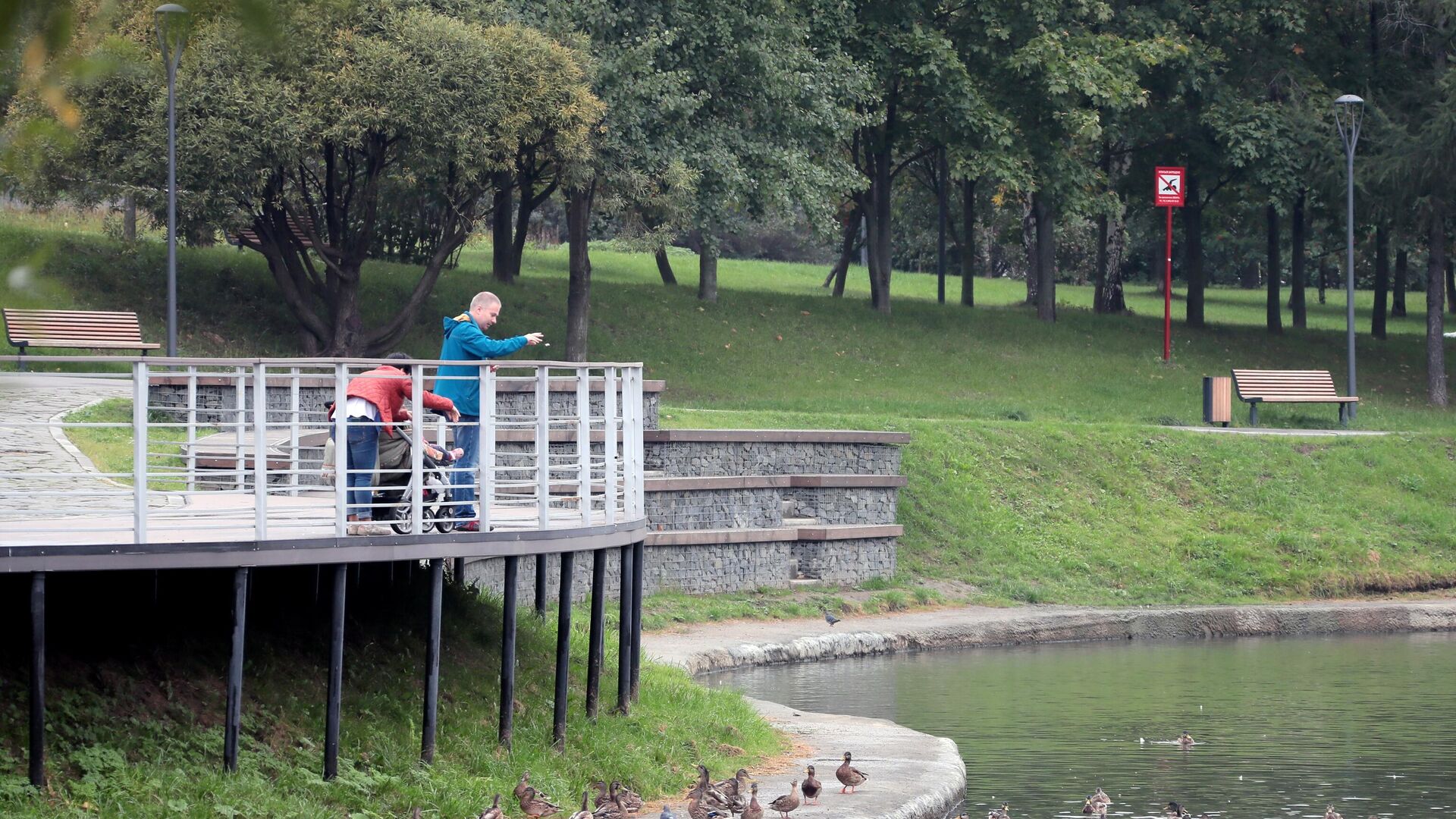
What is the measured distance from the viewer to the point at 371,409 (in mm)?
11906

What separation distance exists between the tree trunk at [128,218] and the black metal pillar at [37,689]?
71.6ft

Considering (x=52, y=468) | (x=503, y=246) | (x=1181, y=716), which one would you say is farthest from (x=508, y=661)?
(x=503, y=246)

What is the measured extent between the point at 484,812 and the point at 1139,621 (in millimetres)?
16765

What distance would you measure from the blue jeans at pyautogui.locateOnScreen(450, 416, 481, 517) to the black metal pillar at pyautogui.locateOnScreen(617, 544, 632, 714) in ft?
6.16

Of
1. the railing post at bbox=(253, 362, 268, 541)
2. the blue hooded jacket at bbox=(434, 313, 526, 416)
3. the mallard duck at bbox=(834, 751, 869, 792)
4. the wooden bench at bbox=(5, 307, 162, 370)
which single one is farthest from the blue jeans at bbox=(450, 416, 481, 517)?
the wooden bench at bbox=(5, 307, 162, 370)

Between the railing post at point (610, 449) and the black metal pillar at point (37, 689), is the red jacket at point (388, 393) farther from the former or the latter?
the black metal pillar at point (37, 689)

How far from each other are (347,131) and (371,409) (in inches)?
779

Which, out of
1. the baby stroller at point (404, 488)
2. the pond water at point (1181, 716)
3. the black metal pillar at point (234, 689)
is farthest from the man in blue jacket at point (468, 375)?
the pond water at point (1181, 716)

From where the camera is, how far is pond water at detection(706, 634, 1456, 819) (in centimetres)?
1518

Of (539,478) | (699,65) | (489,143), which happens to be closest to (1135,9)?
(699,65)

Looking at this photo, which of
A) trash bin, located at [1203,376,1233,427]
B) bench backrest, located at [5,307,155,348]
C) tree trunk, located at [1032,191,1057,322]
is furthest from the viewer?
tree trunk, located at [1032,191,1057,322]

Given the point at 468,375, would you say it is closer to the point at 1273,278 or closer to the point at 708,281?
the point at 708,281

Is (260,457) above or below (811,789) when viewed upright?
above

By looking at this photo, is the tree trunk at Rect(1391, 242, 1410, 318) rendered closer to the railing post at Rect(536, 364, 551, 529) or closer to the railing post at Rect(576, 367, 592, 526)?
the railing post at Rect(576, 367, 592, 526)
